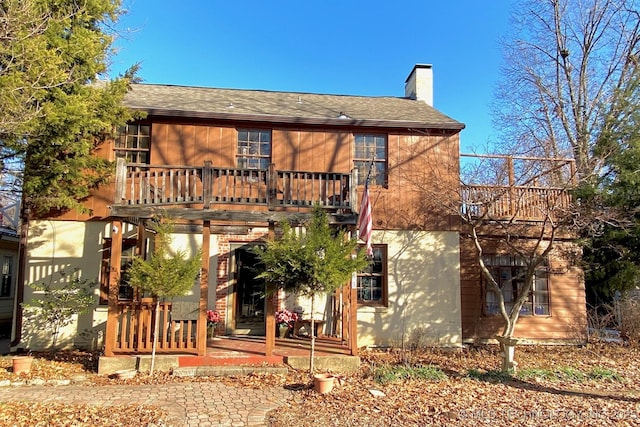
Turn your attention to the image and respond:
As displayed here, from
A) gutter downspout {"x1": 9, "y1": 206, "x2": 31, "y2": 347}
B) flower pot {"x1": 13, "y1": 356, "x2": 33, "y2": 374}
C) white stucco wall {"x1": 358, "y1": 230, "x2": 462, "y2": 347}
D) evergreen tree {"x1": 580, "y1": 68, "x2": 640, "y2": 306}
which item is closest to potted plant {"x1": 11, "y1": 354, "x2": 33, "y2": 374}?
flower pot {"x1": 13, "y1": 356, "x2": 33, "y2": 374}

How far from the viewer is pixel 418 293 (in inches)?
425

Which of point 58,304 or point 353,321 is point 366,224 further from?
point 58,304

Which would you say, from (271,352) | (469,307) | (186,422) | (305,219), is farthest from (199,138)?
(469,307)

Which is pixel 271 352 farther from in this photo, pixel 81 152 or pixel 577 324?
pixel 577 324

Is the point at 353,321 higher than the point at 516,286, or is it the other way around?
the point at 516,286

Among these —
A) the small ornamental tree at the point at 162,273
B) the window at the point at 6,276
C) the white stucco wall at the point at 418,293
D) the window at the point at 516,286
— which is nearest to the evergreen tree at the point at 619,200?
the window at the point at 516,286

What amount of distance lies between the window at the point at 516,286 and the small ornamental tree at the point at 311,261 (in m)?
5.68

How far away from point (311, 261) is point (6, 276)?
12772 mm

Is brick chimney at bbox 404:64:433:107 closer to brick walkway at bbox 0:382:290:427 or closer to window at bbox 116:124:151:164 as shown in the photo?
window at bbox 116:124:151:164

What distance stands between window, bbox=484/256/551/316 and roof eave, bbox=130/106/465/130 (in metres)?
3.94

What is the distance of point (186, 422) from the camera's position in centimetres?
536

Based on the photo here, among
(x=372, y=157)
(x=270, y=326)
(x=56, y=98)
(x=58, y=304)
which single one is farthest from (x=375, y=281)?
(x=56, y=98)

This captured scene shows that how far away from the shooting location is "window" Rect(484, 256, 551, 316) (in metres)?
11.6

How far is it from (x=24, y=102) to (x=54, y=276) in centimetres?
512
